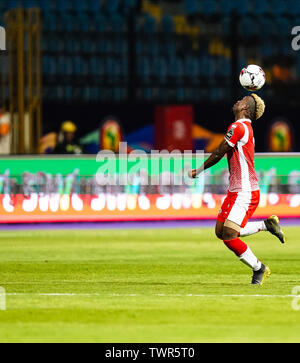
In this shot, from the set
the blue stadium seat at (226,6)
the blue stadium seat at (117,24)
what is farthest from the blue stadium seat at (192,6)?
the blue stadium seat at (117,24)

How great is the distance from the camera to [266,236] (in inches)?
731

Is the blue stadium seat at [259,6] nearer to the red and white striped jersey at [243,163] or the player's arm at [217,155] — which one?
the red and white striped jersey at [243,163]

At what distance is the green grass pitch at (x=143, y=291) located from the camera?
8.57 meters

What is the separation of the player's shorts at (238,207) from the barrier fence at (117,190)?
367 inches

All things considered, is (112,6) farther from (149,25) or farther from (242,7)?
(242,7)

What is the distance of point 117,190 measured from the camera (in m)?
20.5

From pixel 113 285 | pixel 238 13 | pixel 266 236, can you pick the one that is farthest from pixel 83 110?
pixel 113 285

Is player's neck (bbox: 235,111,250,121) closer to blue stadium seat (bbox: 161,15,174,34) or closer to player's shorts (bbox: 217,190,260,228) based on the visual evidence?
player's shorts (bbox: 217,190,260,228)

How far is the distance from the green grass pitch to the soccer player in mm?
464

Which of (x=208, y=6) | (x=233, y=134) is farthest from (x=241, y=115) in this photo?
(x=208, y=6)

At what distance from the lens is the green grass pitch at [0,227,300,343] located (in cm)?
857

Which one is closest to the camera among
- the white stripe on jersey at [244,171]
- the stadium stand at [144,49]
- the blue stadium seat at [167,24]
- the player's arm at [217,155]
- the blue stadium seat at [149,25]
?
the player's arm at [217,155]

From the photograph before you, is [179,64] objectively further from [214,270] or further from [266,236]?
[214,270]

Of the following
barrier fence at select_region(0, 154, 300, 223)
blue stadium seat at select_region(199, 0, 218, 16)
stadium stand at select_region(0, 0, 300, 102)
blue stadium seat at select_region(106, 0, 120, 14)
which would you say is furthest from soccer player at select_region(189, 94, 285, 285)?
blue stadium seat at select_region(199, 0, 218, 16)
